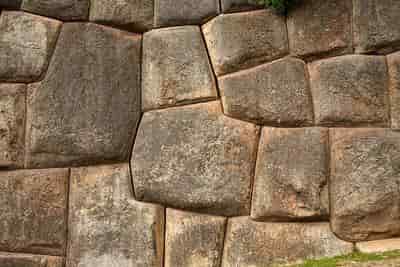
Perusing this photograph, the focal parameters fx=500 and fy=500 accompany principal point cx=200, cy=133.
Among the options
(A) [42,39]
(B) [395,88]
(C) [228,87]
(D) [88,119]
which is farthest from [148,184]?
(B) [395,88]

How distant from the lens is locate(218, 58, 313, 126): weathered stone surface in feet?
12.4

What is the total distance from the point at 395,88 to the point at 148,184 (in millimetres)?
1997

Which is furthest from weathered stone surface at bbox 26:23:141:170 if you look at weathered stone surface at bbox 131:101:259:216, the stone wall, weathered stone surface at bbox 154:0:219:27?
weathered stone surface at bbox 154:0:219:27

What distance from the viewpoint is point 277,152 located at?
374cm

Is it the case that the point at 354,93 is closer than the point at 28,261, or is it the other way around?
the point at 354,93

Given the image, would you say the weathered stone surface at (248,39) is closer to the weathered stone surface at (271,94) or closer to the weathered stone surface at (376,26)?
the weathered stone surface at (271,94)

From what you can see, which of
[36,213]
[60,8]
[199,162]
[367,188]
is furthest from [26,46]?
[367,188]

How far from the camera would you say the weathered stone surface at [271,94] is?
3770 millimetres

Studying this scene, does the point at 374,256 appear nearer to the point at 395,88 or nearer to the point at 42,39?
the point at 395,88

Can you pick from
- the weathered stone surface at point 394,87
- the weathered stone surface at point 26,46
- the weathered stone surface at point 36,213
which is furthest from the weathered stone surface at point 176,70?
the weathered stone surface at point 394,87

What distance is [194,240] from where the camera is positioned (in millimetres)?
3760

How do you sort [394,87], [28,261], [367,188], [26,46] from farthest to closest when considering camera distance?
[26,46] → [28,261] → [394,87] → [367,188]

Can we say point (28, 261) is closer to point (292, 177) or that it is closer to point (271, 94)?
point (292, 177)

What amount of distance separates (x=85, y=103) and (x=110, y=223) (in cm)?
96
